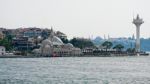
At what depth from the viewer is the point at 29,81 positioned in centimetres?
4575

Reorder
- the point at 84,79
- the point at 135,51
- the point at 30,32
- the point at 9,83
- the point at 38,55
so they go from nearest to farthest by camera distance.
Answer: the point at 9,83 → the point at 84,79 → the point at 38,55 → the point at 135,51 → the point at 30,32

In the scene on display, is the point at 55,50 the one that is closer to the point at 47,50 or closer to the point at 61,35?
the point at 47,50

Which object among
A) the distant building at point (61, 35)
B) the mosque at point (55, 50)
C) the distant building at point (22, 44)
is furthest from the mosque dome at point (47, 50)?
the distant building at point (61, 35)

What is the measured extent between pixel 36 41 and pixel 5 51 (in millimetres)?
23606

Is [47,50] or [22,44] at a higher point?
[22,44]

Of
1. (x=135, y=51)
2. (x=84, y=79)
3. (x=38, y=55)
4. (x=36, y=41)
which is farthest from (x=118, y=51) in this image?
(x=84, y=79)

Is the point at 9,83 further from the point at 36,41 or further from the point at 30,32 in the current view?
the point at 30,32

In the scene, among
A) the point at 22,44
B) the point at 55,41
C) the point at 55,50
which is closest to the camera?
the point at 55,50

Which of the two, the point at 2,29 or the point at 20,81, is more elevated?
the point at 2,29

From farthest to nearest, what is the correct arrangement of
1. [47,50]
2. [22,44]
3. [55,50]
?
[22,44] < [55,50] < [47,50]

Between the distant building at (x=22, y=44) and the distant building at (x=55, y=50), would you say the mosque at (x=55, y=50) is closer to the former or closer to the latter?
the distant building at (x=55, y=50)

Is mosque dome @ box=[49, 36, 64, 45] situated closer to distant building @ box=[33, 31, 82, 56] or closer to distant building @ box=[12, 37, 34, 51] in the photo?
distant building @ box=[33, 31, 82, 56]

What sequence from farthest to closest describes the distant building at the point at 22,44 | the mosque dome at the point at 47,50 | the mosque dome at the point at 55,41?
the distant building at the point at 22,44
the mosque dome at the point at 55,41
the mosque dome at the point at 47,50

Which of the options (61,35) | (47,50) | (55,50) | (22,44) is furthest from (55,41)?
(61,35)
